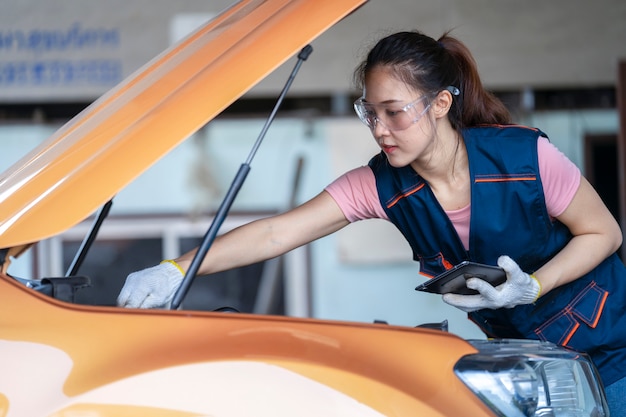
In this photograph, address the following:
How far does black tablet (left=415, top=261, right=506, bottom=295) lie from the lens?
1873 millimetres

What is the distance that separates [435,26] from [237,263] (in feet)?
11.0

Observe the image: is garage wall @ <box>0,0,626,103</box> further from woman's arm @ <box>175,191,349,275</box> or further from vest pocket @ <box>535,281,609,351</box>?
vest pocket @ <box>535,281,609,351</box>

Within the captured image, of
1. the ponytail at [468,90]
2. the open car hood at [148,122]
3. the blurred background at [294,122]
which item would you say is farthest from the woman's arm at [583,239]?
the blurred background at [294,122]

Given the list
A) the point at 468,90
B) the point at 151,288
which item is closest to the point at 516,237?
the point at 468,90

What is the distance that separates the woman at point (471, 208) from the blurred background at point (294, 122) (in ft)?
9.62

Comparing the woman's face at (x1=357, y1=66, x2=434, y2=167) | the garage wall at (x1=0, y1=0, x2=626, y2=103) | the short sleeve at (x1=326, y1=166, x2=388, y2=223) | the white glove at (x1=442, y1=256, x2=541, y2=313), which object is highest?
the garage wall at (x1=0, y1=0, x2=626, y2=103)

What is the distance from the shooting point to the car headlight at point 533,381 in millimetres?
1536

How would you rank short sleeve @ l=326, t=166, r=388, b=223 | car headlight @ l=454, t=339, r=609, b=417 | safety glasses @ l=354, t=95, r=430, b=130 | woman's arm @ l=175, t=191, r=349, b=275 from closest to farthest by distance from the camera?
car headlight @ l=454, t=339, r=609, b=417 < safety glasses @ l=354, t=95, r=430, b=130 < woman's arm @ l=175, t=191, r=349, b=275 < short sleeve @ l=326, t=166, r=388, b=223

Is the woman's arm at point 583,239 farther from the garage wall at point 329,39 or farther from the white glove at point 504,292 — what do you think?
the garage wall at point 329,39

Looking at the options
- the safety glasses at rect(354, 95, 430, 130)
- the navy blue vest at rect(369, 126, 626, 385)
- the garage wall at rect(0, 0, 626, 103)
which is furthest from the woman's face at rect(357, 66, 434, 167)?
the garage wall at rect(0, 0, 626, 103)

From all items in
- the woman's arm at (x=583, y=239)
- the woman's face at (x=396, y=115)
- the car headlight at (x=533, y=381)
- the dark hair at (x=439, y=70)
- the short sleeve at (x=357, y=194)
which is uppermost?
the dark hair at (x=439, y=70)

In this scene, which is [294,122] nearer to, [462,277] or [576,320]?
[576,320]

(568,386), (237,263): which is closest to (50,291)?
(237,263)

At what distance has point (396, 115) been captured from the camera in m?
2.08
